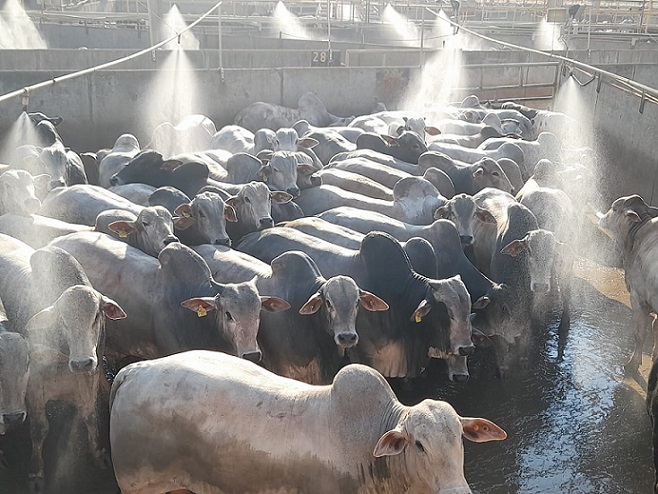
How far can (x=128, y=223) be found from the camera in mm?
7398

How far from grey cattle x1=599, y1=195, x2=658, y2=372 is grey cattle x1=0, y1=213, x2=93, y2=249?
208 inches

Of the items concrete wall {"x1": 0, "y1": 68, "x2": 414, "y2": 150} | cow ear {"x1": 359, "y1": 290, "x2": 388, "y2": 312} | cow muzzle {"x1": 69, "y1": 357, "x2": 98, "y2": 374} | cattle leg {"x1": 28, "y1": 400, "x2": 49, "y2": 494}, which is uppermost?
concrete wall {"x1": 0, "y1": 68, "x2": 414, "y2": 150}

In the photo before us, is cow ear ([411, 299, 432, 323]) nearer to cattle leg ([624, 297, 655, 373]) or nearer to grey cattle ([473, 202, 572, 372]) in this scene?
grey cattle ([473, 202, 572, 372])

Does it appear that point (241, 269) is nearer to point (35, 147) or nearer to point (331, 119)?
point (35, 147)

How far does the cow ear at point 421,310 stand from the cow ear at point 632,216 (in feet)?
7.97

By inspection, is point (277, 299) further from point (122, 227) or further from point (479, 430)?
point (479, 430)

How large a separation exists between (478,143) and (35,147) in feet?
23.7

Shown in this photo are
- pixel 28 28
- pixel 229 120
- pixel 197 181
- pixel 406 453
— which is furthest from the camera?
pixel 28 28

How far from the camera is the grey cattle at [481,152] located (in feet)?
39.0

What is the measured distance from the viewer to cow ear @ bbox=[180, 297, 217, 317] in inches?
232

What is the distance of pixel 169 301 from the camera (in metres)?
6.43

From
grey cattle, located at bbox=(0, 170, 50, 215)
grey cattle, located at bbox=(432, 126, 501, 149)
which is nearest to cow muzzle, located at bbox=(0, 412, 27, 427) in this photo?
grey cattle, located at bbox=(0, 170, 50, 215)

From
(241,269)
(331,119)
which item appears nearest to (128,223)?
(241,269)

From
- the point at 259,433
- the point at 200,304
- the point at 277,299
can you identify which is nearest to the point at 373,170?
the point at 277,299
